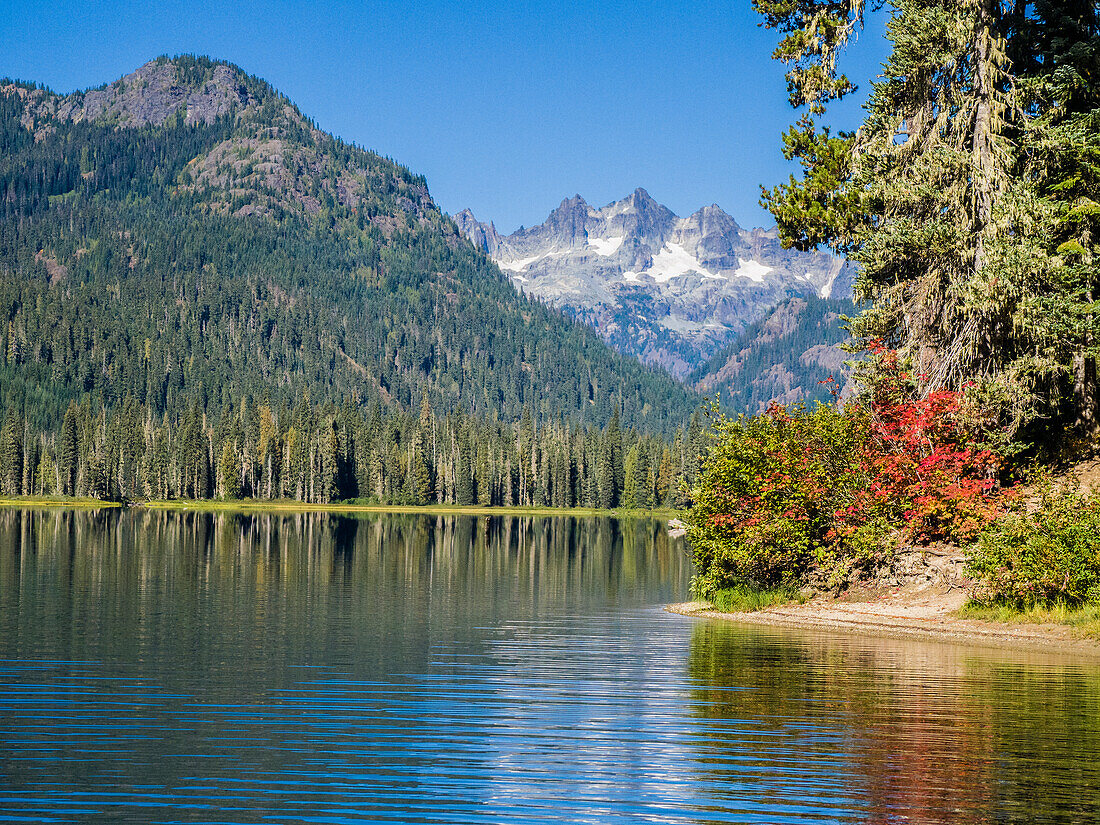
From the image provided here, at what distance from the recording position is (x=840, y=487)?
121 feet

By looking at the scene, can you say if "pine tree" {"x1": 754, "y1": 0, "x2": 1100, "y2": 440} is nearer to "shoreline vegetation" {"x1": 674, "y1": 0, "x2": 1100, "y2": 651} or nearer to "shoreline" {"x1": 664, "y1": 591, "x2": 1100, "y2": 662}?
"shoreline vegetation" {"x1": 674, "y1": 0, "x2": 1100, "y2": 651}

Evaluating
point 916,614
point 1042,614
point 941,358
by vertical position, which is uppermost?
point 941,358

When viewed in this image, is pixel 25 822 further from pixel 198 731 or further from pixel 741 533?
pixel 741 533

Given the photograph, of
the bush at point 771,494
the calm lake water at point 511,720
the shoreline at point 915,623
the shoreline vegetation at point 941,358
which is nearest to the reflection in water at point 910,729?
the calm lake water at point 511,720

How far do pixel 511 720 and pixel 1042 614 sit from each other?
17.9 meters

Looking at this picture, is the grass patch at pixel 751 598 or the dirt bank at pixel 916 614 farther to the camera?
the grass patch at pixel 751 598

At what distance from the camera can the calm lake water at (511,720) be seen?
13281 mm

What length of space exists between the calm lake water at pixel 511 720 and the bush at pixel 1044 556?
3.80 meters

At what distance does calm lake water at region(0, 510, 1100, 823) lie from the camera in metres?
13.3

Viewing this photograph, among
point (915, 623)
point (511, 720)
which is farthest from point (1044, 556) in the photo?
point (511, 720)

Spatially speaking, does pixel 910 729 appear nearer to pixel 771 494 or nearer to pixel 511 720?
pixel 511 720

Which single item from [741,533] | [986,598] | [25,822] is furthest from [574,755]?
[741,533]

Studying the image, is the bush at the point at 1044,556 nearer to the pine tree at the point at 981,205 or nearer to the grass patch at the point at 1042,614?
the grass patch at the point at 1042,614

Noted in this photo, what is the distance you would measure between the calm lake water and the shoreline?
65.4 inches
